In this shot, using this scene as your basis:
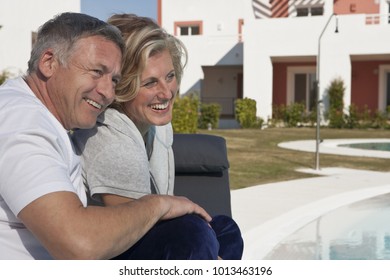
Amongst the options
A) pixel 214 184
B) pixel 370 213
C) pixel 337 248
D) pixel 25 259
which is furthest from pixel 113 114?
pixel 370 213

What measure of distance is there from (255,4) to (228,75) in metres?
4.06

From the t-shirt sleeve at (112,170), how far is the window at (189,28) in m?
27.7

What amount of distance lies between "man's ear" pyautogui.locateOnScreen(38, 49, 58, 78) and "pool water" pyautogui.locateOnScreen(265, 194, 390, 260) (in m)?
3.05

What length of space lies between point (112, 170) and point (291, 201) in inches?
197

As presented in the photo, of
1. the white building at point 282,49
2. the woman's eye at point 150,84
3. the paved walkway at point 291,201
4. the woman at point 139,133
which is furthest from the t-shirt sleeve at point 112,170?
the white building at point 282,49

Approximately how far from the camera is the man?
5.02 ft

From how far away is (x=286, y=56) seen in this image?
23016 mm

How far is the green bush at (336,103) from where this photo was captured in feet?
72.5

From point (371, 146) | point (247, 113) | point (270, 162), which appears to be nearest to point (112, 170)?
point (270, 162)

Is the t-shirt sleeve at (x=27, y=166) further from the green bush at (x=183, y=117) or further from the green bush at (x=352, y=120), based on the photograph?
the green bush at (x=352, y=120)

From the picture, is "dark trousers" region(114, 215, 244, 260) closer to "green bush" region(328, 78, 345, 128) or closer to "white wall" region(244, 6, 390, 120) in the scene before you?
"green bush" region(328, 78, 345, 128)

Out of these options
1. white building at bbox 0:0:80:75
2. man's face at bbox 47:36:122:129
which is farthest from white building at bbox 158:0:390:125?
man's face at bbox 47:36:122:129

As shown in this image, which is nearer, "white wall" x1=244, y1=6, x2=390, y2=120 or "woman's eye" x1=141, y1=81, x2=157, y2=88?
"woman's eye" x1=141, y1=81, x2=157, y2=88

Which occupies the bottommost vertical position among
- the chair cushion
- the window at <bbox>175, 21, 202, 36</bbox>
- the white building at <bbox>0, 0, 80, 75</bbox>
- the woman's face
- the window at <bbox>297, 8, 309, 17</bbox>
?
the chair cushion
